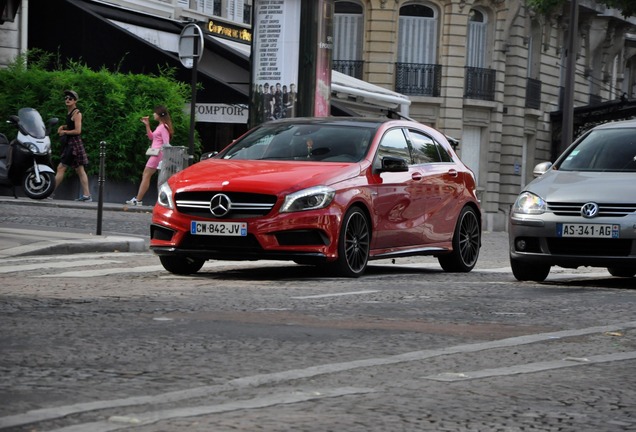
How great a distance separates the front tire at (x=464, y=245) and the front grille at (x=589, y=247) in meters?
2.30

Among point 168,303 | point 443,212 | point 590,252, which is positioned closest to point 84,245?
point 443,212

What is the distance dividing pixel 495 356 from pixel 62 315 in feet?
8.41

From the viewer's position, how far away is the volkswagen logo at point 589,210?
13.4 m

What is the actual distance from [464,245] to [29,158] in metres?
10.9

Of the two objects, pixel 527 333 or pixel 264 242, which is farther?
pixel 264 242

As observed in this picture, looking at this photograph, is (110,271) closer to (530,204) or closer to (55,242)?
(55,242)

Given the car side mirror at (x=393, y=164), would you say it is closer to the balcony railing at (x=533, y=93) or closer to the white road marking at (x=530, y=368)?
the white road marking at (x=530, y=368)

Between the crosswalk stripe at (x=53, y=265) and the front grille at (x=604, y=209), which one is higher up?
the front grille at (x=604, y=209)

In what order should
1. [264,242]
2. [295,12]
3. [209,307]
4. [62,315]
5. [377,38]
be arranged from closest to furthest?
1. [62,315]
2. [209,307]
3. [264,242]
4. [295,12]
5. [377,38]

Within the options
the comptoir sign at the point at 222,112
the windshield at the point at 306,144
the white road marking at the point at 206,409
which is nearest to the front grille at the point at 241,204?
the windshield at the point at 306,144

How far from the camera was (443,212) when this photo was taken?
51.4ft

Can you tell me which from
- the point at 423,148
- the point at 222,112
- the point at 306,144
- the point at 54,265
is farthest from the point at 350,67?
the point at 54,265

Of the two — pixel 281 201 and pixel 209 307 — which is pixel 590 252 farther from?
pixel 209 307

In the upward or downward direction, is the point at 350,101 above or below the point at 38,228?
above
